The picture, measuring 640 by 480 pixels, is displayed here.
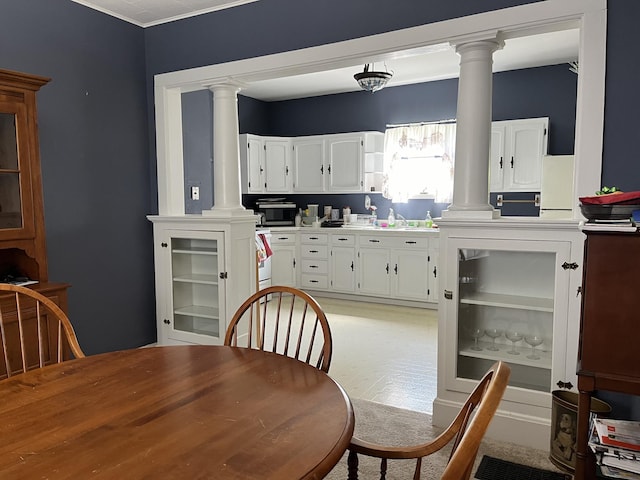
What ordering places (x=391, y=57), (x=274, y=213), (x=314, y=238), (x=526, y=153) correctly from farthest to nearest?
(x=274, y=213) → (x=314, y=238) → (x=526, y=153) → (x=391, y=57)

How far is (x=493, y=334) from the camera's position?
2.78 meters

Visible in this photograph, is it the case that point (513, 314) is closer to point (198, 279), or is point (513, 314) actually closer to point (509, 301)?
point (509, 301)

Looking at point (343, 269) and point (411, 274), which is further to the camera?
point (343, 269)

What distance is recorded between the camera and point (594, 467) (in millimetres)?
1935

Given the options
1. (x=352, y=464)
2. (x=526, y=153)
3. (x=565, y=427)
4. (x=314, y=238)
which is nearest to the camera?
(x=352, y=464)

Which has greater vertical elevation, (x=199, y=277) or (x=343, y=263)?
(x=199, y=277)

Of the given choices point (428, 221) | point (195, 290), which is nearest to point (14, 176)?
point (195, 290)

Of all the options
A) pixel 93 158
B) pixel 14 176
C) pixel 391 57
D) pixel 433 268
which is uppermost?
pixel 391 57

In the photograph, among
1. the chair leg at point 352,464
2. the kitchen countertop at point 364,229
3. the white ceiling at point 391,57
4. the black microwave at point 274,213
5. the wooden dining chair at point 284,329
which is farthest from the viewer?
the black microwave at point 274,213

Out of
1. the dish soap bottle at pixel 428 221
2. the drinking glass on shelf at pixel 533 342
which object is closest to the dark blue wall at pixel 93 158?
the drinking glass on shelf at pixel 533 342

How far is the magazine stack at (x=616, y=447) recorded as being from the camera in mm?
1677

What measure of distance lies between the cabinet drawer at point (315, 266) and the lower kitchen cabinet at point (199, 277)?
2.53m

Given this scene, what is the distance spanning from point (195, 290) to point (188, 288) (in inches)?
2.6

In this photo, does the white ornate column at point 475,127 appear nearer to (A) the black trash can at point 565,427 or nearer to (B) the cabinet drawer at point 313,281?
(A) the black trash can at point 565,427
